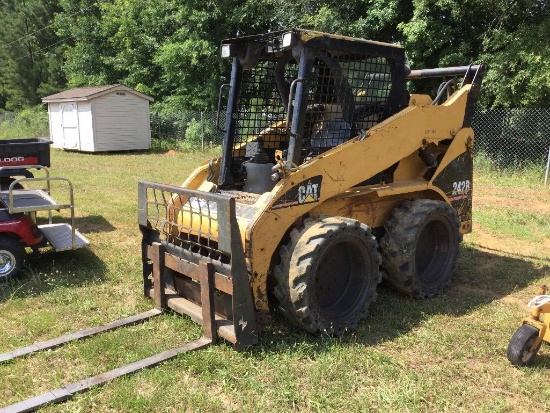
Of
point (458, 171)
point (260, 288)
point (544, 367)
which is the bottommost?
point (544, 367)

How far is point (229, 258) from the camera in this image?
12.4 ft

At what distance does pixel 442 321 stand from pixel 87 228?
556 centimetres

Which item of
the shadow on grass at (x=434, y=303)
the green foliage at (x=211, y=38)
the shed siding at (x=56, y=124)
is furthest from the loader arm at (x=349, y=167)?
the shed siding at (x=56, y=124)

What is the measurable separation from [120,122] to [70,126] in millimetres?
2425

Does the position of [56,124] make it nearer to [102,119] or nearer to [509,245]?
[102,119]

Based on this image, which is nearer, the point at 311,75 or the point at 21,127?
the point at 311,75

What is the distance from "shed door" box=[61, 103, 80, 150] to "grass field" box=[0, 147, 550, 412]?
16.0 metres

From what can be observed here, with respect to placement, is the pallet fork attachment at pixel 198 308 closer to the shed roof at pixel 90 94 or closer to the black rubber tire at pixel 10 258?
the black rubber tire at pixel 10 258

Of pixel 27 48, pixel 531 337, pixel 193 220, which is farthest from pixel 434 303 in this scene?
pixel 27 48

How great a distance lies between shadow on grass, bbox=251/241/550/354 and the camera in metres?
4.02

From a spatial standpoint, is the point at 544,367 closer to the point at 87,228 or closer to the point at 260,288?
the point at 260,288

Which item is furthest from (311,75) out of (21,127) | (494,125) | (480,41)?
(21,127)

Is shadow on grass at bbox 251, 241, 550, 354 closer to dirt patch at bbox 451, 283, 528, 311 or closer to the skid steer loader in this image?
dirt patch at bbox 451, 283, 528, 311

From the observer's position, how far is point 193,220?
14.2ft
